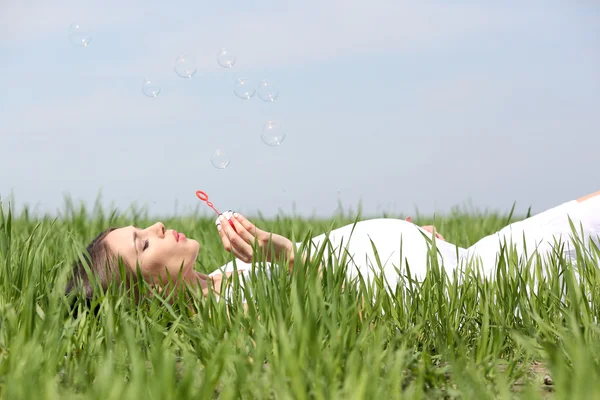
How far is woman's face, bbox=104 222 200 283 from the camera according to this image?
9.47 ft

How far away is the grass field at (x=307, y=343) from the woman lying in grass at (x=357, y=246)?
0.19 meters

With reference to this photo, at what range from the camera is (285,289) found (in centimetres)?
222

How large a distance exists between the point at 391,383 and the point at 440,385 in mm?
244

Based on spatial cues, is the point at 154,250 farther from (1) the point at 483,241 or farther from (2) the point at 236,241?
(1) the point at 483,241

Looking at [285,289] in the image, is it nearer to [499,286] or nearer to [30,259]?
[499,286]

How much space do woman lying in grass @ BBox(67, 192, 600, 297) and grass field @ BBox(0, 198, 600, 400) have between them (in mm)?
190

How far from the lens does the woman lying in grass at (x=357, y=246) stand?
9.45 feet

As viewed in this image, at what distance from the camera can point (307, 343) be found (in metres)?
1.70

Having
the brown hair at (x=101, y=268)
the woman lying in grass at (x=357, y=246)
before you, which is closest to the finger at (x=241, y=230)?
the woman lying in grass at (x=357, y=246)

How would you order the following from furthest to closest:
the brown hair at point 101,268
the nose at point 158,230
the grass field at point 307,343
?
the nose at point 158,230, the brown hair at point 101,268, the grass field at point 307,343

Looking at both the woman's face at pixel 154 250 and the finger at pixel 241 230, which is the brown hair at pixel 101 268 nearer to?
the woman's face at pixel 154 250

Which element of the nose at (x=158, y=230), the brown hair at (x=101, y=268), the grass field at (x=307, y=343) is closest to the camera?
the grass field at (x=307, y=343)

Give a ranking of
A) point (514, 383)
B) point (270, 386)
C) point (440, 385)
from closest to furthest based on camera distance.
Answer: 1. point (270, 386)
2. point (440, 385)
3. point (514, 383)

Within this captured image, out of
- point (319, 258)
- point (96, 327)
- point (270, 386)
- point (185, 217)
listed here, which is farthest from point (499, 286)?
point (185, 217)
